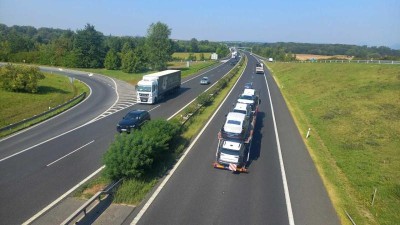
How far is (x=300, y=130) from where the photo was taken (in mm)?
29578

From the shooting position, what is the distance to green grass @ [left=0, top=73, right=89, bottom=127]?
33750 mm

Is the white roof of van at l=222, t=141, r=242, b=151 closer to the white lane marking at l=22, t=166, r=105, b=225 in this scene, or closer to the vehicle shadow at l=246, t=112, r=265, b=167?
the vehicle shadow at l=246, t=112, r=265, b=167

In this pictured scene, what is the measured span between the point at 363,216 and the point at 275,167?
6.31m

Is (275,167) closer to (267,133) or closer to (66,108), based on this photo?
(267,133)

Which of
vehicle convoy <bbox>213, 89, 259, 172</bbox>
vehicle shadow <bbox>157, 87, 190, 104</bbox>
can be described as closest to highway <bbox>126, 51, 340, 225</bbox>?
vehicle convoy <bbox>213, 89, 259, 172</bbox>

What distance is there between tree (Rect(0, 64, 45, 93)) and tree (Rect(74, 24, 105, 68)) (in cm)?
4631

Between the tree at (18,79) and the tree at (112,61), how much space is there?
43976 mm

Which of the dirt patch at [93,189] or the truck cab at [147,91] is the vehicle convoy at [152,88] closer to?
the truck cab at [147,91]

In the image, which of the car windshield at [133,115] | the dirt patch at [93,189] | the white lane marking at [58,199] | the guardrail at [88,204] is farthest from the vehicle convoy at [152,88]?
the guardrail at [88,204]

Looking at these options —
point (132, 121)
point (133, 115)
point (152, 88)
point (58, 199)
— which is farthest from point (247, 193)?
point (152, 88)

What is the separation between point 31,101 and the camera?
41.1 metres

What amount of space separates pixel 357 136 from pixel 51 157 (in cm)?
2427

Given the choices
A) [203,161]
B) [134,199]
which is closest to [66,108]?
[203,161]

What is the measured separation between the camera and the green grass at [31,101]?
111 feet
